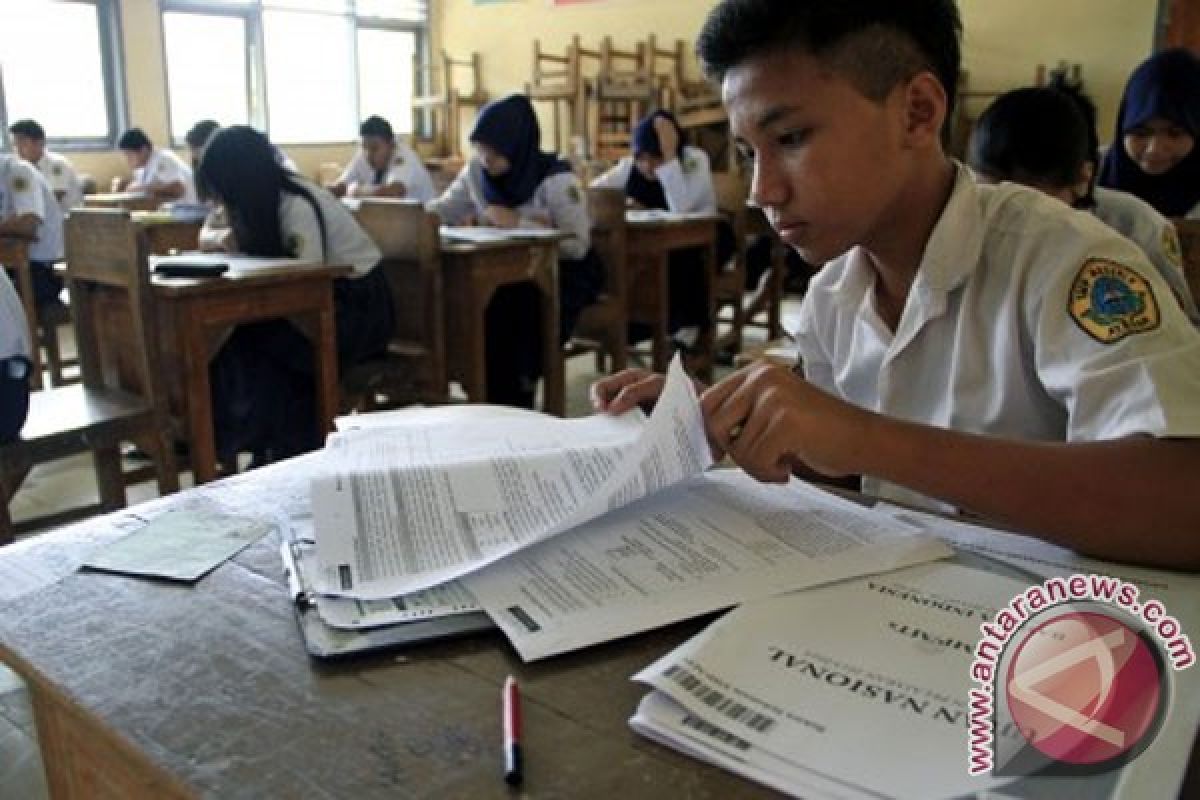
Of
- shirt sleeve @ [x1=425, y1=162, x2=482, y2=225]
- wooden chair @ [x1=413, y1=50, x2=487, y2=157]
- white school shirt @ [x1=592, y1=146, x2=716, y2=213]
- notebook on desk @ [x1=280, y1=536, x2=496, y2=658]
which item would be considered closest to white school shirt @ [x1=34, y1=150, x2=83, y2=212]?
shirt sleeve @ [x1=425, y1=162, x2=482, y2=225]

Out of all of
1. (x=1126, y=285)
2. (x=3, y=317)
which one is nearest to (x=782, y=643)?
(x=1126, y=285)

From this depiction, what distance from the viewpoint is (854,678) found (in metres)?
0.56

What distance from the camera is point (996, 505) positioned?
773 millimetres

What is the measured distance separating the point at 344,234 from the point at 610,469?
2408 millimetres

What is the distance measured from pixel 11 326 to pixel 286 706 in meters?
1.94

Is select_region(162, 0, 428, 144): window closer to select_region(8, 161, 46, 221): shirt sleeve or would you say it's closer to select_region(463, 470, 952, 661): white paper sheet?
select_region(8, 161, 46, 221): shirt sleeve

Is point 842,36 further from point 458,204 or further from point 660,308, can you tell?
point 458,204

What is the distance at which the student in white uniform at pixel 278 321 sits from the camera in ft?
9.20

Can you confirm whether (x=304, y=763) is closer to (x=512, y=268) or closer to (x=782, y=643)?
(x=782, y=643)

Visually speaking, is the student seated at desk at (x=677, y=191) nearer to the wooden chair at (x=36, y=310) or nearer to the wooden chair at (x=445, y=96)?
the wooden chair at (x=36, y=310)

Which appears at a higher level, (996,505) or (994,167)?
(994,167)

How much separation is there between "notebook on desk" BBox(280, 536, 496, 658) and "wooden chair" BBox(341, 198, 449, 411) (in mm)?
Result: 2443

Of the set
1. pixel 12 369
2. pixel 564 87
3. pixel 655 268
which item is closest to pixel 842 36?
pixel 12 369

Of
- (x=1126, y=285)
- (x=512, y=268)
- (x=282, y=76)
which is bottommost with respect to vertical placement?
(x=512, y=268)
